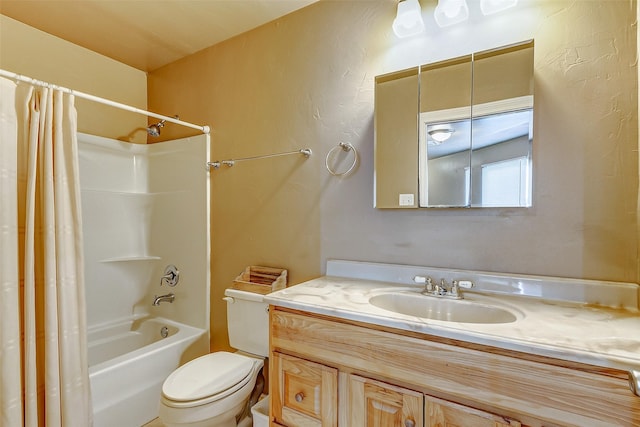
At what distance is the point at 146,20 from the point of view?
73.8 inches

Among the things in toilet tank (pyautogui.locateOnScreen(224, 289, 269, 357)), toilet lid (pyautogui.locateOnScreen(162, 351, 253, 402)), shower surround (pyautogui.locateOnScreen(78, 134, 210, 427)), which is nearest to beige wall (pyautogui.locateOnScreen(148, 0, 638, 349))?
shower surround (pyautogui.locateOnScreen(78, 134, 210, 427))

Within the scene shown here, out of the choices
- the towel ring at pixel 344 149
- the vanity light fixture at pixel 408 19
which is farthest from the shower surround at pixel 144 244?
the vanity light fixture at pixel 408 19

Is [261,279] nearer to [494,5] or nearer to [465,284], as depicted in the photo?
[465,284]

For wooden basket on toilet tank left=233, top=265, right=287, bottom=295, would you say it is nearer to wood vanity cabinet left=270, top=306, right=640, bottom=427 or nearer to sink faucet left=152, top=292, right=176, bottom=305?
wood vanity cabinet left=270, top=306, right=640, bottom=427

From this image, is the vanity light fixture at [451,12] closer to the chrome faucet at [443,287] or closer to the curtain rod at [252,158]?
the curtain rod at [252,158]

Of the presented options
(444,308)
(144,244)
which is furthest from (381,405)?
(144,244)

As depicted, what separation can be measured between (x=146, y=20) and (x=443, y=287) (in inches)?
86.2

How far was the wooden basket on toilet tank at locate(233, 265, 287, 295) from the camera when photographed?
5.73 ft

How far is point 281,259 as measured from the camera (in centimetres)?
184

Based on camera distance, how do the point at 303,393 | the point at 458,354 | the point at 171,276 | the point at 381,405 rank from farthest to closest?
the point at 171,276, the point at 303,393, the point at 381,405, the point at 458,354

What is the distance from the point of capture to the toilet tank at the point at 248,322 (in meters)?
1.67

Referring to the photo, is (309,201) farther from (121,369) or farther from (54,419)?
(54,419)

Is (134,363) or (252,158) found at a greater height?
(252,158)

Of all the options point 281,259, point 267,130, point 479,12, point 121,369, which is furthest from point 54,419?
point 479,12
